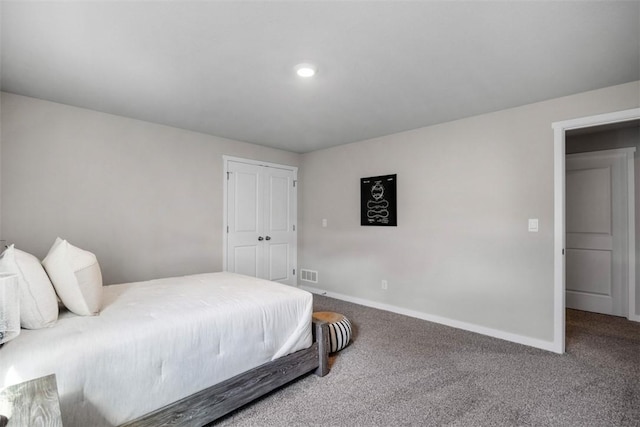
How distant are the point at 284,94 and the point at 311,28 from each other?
1.02 m

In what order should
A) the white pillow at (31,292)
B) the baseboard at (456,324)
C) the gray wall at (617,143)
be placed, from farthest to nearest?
the gray wall at (617,143) < the baseboard at (456,324) < the white pillow at (31,292)

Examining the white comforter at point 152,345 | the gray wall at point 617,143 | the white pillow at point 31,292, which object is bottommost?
the white comforter at point 152,345

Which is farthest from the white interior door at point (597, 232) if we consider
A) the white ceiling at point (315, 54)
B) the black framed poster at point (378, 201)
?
the black framed poster at point (378, 201)

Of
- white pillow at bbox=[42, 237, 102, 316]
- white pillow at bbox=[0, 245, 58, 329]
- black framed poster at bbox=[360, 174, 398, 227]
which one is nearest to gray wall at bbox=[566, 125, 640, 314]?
black framed poster at bbox=[360, 174, 398, 227]

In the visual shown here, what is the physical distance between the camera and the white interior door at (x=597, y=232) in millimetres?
3971

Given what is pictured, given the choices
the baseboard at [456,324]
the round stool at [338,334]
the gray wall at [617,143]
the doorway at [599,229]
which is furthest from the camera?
the doorway at [599,229]

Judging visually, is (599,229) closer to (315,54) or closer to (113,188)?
(315,54)

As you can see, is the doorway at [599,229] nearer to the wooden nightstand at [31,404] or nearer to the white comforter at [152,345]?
the white comforter at [152,345]

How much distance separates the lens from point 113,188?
11.2ft

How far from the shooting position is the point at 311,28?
1869 millimetres

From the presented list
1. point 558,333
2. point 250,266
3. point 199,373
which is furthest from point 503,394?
point 250,266

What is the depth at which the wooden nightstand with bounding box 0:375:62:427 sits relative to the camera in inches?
42.0

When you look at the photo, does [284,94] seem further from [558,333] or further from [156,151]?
[558,333]

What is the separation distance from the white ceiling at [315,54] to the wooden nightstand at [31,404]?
72.1 inches
